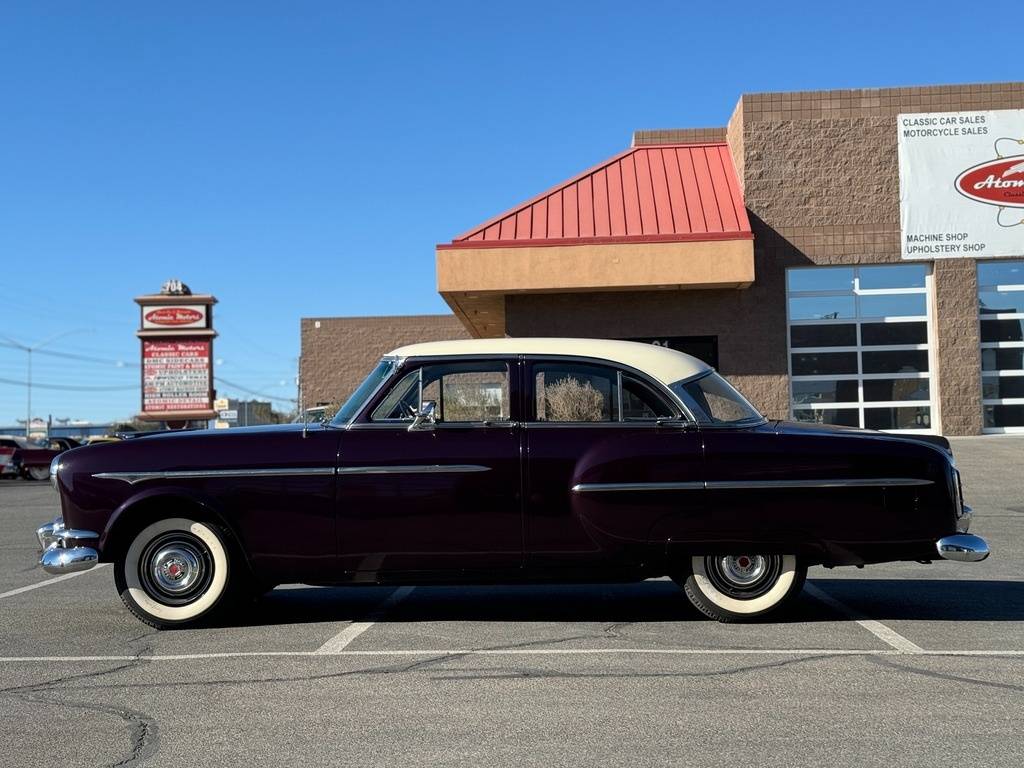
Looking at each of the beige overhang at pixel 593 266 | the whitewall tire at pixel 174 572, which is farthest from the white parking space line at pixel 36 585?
the beige overhang at pixel 593 266

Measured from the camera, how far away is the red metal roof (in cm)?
2133

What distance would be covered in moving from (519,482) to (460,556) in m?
0.57

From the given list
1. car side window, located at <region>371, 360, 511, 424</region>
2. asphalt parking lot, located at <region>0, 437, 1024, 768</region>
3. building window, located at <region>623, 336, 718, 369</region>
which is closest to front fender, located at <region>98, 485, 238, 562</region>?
asphalt parking lot, located at <region>0, 437, 1024, 768</region>

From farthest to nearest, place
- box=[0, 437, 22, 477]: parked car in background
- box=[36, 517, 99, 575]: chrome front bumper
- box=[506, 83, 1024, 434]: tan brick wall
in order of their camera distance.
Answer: box=[0, 437, 22, 477]: parked car in background < box=[506, 83, 1024, 434]: tan brick wall < box=[36, 517, 99, 575]: chrome front bumper

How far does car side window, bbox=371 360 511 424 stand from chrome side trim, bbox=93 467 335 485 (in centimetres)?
53

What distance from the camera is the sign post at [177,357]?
43.8 m

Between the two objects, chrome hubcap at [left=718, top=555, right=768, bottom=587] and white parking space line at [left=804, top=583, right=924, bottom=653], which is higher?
chrome hubcap at [left=718, top=555, right=768, bottom=587]

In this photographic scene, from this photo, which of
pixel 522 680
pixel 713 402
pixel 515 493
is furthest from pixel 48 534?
pixel 713 402

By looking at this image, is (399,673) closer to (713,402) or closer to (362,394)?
(362,394)

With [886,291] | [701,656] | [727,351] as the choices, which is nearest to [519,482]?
[701,656]

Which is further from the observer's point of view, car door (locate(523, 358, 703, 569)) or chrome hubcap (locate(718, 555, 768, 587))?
chrome hubcap (locate(718, 555, 768, 587))

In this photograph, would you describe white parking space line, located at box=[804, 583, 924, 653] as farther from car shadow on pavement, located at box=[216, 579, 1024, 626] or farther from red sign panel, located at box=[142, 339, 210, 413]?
red sign panel, located at box=[142, 339, 210, 413]

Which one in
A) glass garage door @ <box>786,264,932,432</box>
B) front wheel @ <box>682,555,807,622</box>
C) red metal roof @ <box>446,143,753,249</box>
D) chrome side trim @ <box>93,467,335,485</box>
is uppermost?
red metal roof @ <box>446,143,753,249</box>

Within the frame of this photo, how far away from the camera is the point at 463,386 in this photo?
704cm
